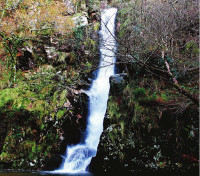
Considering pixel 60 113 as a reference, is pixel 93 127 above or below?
below

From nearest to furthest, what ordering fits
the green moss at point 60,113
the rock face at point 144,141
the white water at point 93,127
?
1. the rock face at point 144,141
2. the white water at point 93,127
3. the green moss at point 60,113

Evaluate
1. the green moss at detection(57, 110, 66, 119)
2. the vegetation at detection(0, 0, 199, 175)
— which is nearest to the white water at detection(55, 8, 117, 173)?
the vegetation at detection(0, 0, 199, 175)

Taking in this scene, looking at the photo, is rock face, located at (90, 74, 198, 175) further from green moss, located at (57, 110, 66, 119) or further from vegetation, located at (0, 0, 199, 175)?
green moss, located at (57, 110, 66, 119)

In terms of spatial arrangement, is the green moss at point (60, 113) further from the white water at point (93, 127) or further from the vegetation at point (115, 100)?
the white water at point (93, 127)

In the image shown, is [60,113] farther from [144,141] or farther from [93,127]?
[144,141]

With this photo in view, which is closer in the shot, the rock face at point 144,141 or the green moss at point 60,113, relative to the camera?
the rock face at point 144,141

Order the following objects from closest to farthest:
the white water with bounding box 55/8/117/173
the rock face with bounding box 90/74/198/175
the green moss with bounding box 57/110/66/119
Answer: the rock face with bounding box 90/74/198/175, the white water with bounding box 55/8/117/173, the green moss with bounding box 57/110/66/119

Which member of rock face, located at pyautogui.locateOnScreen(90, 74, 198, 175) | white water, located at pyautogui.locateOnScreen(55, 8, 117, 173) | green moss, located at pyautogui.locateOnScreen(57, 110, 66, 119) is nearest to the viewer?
rock face, located at pyautogui.locateOnScreen(90, 74, 198, 175)

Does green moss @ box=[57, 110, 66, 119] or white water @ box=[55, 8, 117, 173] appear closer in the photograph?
white water @ box=[55, 8, 117, 173]

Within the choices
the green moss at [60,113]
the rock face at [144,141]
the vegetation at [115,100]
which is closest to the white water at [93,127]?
the vegetation at [115,100]

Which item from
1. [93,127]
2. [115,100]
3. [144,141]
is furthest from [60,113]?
[144,141]

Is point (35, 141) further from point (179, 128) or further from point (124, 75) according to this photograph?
point (179, 128)

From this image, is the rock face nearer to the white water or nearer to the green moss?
the white water

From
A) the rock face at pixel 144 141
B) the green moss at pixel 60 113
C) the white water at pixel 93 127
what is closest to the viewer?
the rock face at pixel 144 141
